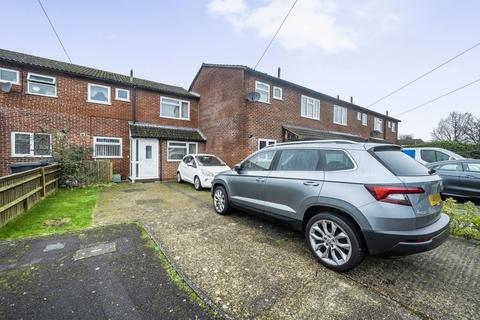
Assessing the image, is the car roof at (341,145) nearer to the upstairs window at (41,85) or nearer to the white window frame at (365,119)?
the upstairs window at (41,85)

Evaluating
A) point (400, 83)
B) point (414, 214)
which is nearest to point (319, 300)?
point (414, 214)

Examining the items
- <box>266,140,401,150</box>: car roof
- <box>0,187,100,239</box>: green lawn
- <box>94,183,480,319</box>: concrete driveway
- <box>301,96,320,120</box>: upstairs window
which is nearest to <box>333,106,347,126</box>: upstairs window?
<box>301,96,320,120</box>: upstairs window

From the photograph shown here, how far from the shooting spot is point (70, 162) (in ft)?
27.9

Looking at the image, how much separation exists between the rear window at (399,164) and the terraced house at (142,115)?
7973 millimetres

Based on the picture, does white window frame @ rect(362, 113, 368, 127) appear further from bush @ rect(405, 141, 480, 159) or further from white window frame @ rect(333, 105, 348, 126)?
bush @ rect(405, 141, 480, 159)

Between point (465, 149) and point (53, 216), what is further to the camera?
point (465, 149)

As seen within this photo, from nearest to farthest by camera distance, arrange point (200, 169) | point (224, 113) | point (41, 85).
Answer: point (200, 169), point (41, 85), point (224, 113)

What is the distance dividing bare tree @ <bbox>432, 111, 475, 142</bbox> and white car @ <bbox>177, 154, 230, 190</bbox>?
54.0m

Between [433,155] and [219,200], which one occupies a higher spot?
[433,155]

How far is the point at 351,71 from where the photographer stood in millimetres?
12492

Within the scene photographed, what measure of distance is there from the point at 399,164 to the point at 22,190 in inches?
305


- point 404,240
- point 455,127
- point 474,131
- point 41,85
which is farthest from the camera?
point 455,127

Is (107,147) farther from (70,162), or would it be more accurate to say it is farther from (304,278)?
(304,278)

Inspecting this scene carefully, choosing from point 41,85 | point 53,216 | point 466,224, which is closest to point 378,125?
point 466,224
